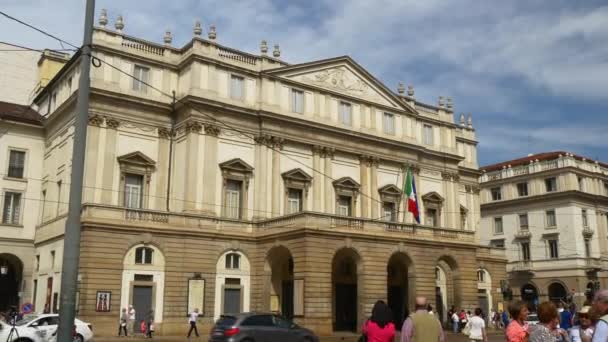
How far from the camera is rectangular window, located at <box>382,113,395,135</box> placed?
4744 cm

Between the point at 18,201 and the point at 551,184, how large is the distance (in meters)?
49.6

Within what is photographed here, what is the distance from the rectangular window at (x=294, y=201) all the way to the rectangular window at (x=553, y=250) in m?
33.5

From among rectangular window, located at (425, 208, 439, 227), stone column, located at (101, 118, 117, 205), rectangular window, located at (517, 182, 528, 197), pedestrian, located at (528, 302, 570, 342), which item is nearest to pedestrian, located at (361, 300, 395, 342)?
pedestrian, located at (528, 302, 570, 342)

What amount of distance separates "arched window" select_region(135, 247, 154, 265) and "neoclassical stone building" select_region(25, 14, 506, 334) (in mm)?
96

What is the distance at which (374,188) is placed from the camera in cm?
4531

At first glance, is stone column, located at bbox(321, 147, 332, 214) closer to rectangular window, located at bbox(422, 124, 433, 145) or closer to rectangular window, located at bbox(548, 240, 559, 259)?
rectangular window, located at bbox(422, 124, 433, 145)

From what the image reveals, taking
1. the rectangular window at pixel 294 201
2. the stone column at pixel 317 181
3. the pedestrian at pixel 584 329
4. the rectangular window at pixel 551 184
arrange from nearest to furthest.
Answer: the pedestrian at pixel 584 329 < the rectangular window at pixel 294 201 < the stone column at pixel 317 181 < the rectangular window at pixel 551 184

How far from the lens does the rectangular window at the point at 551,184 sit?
212 feet

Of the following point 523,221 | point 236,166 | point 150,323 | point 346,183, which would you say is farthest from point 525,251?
point 150,323

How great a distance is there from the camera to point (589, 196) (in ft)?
210

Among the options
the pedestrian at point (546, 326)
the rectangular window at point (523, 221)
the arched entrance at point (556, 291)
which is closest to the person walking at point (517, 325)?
the pedestrian at point (546, 326)

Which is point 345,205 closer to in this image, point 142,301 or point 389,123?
point 389,123

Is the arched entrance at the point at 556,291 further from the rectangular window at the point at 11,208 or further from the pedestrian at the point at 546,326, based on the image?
the pedestrian at the point at 546,326

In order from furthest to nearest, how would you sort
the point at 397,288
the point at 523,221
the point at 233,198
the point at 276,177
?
the point at 523,221 → the point at 397,288 → the point at 276,177 → the point at 233,198
